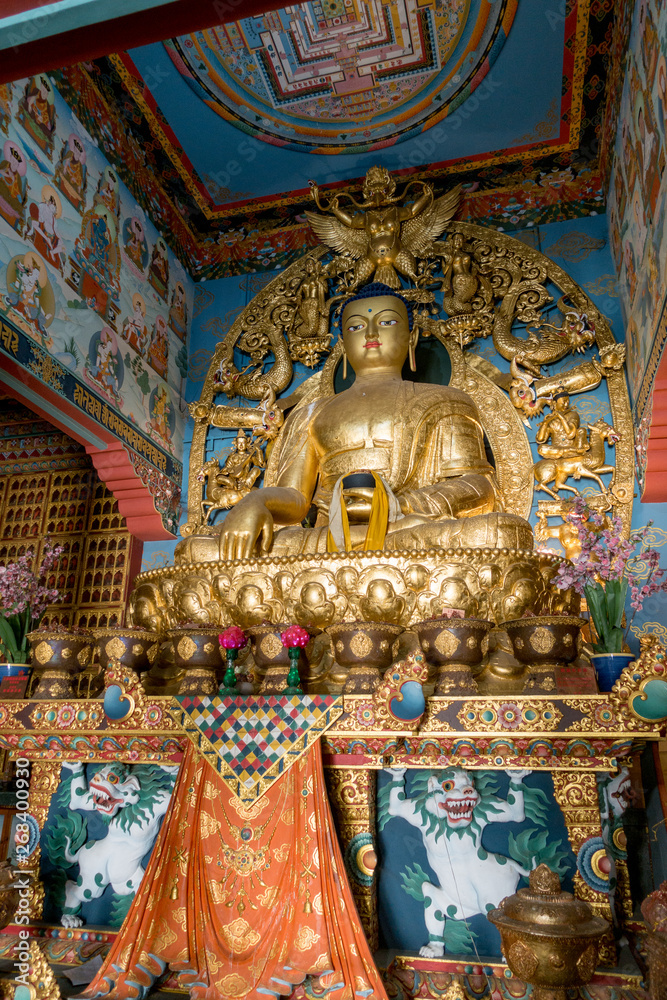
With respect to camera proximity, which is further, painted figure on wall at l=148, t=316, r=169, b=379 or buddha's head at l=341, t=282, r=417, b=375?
painted figure on wall at l=148, t=316, r=169, b=379

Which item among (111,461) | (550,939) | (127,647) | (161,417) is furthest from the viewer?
(161,417)

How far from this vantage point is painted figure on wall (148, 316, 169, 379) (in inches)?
226

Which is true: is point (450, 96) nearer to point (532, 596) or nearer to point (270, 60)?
point (270, 60)

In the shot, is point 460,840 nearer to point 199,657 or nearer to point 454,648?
point 454,648

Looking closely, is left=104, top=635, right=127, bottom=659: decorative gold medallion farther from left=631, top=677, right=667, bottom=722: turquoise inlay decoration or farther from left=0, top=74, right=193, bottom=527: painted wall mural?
left=631, top=677, right=667, bottom=722: turquoise inlay decoration

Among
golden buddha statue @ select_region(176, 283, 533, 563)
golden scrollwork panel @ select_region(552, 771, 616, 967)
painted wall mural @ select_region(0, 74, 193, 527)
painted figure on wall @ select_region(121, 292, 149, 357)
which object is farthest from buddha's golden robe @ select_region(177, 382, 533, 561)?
golden scrollwork panel @ select_region(552, 771, 616, 967)

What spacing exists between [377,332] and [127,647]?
312 centimetres

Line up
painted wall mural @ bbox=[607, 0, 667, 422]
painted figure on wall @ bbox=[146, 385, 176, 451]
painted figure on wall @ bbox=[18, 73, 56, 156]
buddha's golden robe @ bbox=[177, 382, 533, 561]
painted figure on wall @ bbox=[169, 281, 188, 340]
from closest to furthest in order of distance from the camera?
painted wall mural @ bbox=[607, 0, 667, 422] → buddha's golden robe @ bbox=[177, 382, 533, 561] → painted figure on wall @ bbox=[18, 73, 56, 156] → painted figure on wall @ bbox=[146, 385, 176, 451] → painted figure on wall @ bbox=[169, 281, 188, 340]

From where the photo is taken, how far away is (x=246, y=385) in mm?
6074

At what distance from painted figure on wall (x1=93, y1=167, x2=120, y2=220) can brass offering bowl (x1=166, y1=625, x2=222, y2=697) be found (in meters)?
3.38

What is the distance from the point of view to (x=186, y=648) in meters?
3.15

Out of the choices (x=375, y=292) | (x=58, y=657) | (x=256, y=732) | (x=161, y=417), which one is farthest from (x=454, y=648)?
(x=161, y=417)

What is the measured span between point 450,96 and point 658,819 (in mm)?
4932

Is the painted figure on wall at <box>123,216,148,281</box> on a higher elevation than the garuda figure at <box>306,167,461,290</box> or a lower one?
lower
